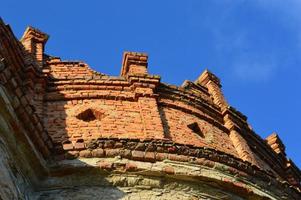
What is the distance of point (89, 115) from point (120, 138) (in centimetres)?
181

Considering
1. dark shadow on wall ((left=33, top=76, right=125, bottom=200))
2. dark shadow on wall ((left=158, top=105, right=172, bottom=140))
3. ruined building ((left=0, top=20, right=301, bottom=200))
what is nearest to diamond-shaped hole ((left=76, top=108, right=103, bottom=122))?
ruined building ((left=0, top=20, right=301, bottom=200))

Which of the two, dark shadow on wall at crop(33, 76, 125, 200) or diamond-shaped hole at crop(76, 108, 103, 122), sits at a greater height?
diamond-shaped hole at crop(76, 108, 103, 122)

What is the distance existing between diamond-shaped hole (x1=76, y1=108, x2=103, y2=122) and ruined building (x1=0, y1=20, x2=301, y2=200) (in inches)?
0.7

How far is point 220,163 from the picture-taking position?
10250 mm

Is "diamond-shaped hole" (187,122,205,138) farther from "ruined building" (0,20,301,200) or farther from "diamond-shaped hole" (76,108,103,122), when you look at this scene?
"diamond-shaped hole" (76,108,103,122)

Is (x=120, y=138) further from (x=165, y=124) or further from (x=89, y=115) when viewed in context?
(x=165, y=124)

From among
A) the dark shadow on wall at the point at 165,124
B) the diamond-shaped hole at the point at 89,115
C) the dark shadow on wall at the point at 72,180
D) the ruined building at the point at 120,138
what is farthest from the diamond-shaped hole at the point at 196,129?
the dark shadow on wall at the point at 72,180

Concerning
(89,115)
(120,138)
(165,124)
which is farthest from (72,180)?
(165,124)

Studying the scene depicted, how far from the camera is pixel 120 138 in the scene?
9953 millimetres

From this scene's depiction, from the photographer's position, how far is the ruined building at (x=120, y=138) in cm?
895

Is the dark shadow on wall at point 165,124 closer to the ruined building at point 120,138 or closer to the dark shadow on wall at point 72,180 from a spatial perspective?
the ruined building at point 120,138

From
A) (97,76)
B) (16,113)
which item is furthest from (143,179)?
(97,76)

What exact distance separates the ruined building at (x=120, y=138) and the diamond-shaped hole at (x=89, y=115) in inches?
0.7

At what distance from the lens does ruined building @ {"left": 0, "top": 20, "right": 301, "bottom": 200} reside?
352 inches
